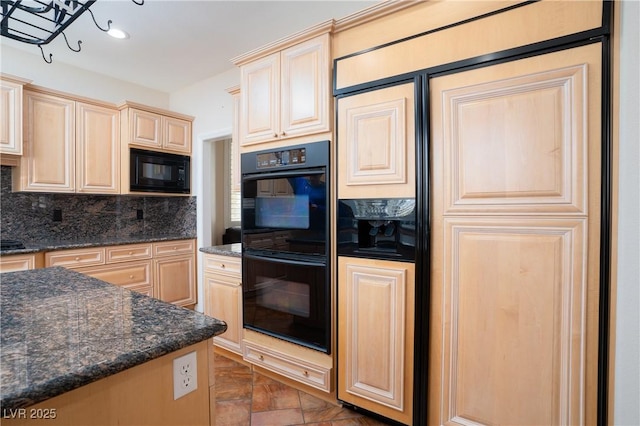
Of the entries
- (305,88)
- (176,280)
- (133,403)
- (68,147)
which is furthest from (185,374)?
(68,147)

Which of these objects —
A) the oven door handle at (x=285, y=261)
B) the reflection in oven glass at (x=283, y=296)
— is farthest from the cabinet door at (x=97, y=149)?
the reflection in oven glass at (x=283, y=296)

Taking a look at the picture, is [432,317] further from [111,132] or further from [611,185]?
[111,132]

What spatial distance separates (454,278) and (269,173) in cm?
130

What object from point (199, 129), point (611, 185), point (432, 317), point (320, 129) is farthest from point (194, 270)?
point (611, 185)

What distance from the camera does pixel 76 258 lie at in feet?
9.38

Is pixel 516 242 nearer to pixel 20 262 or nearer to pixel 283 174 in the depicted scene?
pixel 283 174

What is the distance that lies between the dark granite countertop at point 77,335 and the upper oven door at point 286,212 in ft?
3.35

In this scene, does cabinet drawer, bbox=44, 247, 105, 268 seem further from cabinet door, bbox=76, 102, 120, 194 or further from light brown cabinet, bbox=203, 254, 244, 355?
light brown cabinet, bbox=203, 254, 244, 355

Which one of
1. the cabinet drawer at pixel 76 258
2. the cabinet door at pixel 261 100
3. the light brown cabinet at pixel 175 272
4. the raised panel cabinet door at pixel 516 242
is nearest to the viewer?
the raised panel cabinet door at pixel 516 242

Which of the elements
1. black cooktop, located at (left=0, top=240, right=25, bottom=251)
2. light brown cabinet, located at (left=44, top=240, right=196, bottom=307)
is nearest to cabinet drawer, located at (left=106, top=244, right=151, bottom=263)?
light brown cabinet, located at (left=44, top=240, right=196, bottom=307)

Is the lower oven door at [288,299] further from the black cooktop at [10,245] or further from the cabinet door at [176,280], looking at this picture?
the black cooktop at [10,245]

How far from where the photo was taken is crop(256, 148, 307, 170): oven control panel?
200cm

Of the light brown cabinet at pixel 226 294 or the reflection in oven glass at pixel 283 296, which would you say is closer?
the reflection in oven glass at pixel 283 296

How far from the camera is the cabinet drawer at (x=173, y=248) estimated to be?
3438mm
